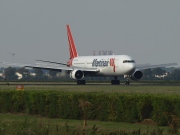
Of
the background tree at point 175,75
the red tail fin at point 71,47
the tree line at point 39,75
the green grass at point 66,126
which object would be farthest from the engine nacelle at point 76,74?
the background tree at point 175,75

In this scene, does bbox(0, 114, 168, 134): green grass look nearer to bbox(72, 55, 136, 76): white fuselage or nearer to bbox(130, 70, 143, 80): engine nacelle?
bbox(72, 55, 136, 76): white fuselage

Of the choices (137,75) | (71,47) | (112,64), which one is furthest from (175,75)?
(112,64)

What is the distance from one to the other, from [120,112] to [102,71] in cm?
5182

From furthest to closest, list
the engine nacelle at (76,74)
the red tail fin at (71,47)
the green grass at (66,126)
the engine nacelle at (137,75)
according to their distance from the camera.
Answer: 1. the red tail fin at (71,47)
2. the engine nacelle at (137,75)
3. the engine nacelle at (76,74)
4. the green grass at (66,126)

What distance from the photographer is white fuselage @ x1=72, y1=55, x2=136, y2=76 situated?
76.2 metres

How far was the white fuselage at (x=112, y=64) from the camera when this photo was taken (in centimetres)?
7619

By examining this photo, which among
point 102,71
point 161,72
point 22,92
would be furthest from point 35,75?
point 22,92

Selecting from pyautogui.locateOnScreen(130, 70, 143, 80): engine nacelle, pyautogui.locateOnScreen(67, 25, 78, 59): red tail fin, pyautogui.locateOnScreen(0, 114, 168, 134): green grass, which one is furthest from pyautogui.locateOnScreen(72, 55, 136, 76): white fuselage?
pyautogui.locateOnScreen(0, 114, 168, 134): green grass

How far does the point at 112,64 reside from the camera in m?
78.1

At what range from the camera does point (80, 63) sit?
286ft

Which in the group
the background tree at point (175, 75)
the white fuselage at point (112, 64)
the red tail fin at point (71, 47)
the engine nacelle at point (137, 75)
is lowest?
the engine nacelle at point (137, 75)

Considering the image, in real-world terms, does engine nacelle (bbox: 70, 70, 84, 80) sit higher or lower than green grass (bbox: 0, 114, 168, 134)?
higher

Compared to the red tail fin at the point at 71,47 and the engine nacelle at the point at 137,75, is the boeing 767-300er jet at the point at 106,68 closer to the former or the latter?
the engine nacelle at the point at 137,75

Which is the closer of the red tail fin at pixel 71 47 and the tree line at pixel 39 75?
the red tail fin at pixel 71 47
